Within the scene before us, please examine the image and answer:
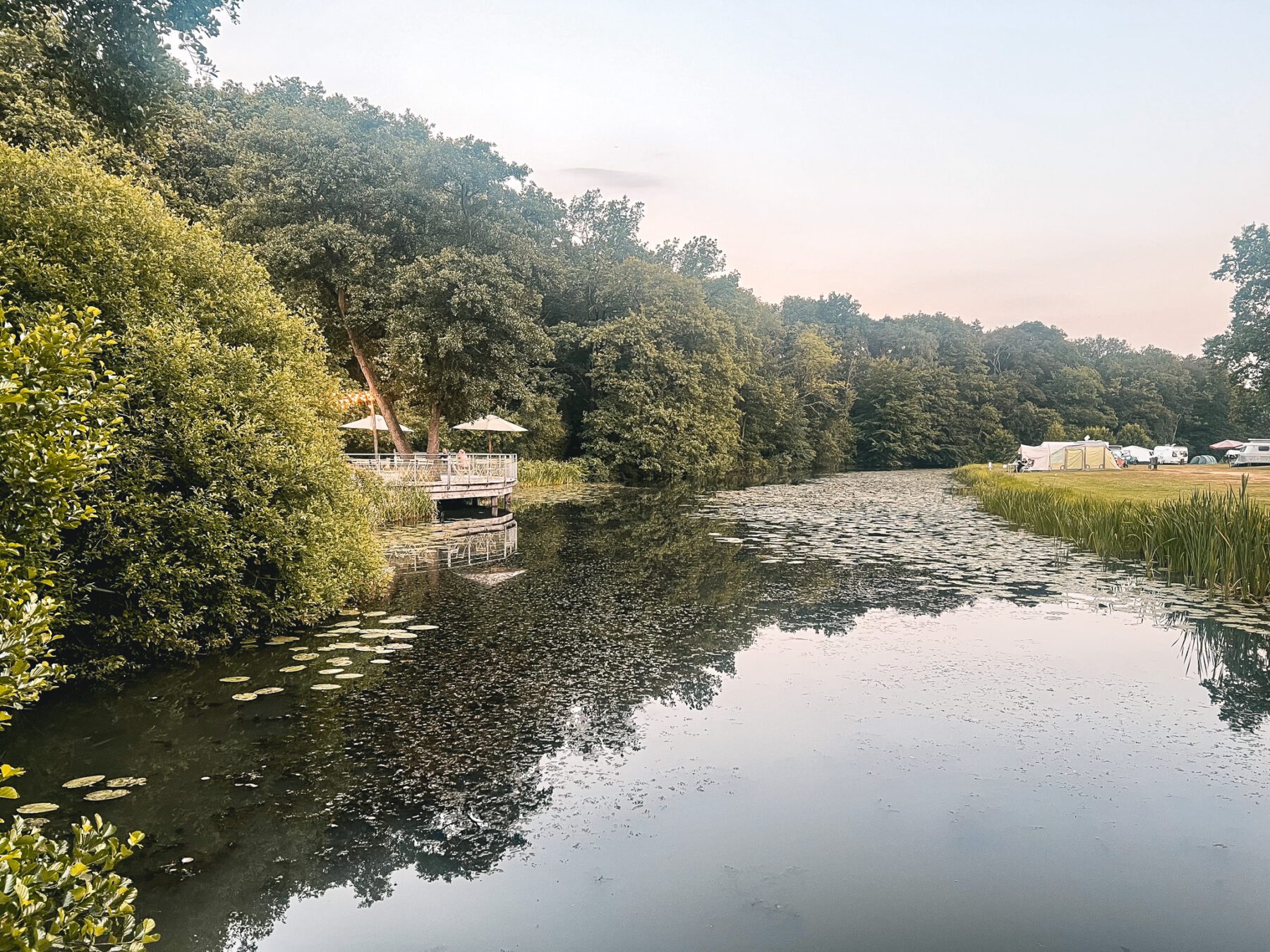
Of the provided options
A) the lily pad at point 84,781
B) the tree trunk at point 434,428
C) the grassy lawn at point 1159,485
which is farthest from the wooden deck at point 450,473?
the grassy lawn at point 1159,485

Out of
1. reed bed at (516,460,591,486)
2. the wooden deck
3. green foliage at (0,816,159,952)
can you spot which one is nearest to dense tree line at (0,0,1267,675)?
reed bed at (516,460,591,486)

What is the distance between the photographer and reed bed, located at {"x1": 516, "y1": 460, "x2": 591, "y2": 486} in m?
32.8

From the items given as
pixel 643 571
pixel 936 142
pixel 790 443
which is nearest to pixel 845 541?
pixel 643 571

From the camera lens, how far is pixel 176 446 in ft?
23.5

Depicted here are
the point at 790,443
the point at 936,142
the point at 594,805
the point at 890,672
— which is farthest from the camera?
the point at 790,443

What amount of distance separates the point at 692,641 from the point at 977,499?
2147cm

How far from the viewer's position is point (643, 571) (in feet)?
40.5

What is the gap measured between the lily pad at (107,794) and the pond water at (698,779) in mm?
71

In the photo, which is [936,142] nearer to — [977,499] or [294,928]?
[977,499]

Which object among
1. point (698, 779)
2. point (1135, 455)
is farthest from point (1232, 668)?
point (1135, 455)

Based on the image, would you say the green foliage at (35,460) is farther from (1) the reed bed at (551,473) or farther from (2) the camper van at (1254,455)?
(2) the camper van at (1254,455)

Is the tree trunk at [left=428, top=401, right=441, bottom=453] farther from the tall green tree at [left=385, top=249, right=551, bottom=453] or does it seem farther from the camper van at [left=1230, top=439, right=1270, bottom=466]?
the camper van at [left=1230, top=439, right=1270, bottom=466]

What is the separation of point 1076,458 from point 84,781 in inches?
1865

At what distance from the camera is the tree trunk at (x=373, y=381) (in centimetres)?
2577
